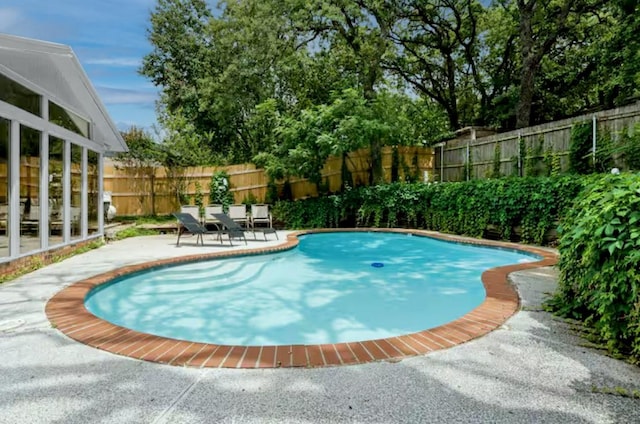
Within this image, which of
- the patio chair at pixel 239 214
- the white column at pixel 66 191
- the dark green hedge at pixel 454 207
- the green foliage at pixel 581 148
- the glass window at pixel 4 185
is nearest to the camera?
the glass window at pixel 4 185

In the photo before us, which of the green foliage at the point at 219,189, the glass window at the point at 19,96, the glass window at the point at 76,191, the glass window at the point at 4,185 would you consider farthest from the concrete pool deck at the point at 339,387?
the green foliage at the point at 219,189

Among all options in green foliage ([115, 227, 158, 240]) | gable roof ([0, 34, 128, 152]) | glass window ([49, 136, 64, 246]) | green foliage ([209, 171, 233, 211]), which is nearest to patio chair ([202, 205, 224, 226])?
green foliage ([209, 171, 233, 211])

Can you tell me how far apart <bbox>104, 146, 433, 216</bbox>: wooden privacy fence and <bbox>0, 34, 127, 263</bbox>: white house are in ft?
19.5

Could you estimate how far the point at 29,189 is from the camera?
6035 mm

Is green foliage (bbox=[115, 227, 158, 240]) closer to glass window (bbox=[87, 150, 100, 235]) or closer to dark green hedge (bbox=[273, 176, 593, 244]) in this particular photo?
glass window (bbox=[87, 150, 100, 235])

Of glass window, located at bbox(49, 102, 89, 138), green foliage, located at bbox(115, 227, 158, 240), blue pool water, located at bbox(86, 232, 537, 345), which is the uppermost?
glass window, located at bbox(49, 102, 89, 138)

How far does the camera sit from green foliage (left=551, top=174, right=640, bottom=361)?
8.24ft

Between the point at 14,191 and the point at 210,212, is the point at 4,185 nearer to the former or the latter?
the point at 14,191

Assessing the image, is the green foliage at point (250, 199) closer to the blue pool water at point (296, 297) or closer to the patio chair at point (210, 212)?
the patio chair at point (210, 212)

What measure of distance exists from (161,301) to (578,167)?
9415 millimetres

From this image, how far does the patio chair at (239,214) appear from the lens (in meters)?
13.0

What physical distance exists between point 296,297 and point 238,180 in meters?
9.98

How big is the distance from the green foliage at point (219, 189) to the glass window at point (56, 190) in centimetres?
736

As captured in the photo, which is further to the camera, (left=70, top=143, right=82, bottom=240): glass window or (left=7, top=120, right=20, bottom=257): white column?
(left=70, top=143, right=82, bottom=240): glass window
